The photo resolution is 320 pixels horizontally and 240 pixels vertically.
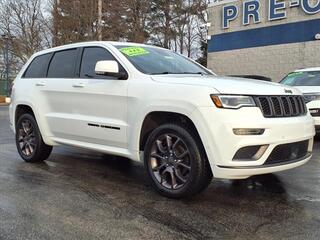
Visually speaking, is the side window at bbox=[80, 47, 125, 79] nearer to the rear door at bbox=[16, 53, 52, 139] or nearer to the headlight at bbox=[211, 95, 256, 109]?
the rear door at bbox=[16, 53, 52, 139]

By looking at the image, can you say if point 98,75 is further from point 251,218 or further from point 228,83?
point 251,218

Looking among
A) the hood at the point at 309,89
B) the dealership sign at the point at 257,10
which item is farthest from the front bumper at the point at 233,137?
the dealership sign at the point at 257,10

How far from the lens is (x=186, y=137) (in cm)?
477

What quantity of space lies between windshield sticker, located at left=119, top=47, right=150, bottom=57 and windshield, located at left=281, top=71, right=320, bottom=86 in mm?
5386

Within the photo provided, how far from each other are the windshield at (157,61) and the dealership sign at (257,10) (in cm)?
1509

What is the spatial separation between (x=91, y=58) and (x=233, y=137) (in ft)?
8.47

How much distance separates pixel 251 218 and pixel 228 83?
4.46 feet

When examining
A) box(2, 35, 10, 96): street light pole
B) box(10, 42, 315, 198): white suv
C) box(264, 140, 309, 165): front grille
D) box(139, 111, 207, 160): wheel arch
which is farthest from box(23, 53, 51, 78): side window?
box(2, 35, 10, 96): street light pole

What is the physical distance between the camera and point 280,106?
479cm

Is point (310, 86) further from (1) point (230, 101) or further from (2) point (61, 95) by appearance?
(1) point (230, 101)

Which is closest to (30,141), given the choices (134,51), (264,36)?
(134,51)

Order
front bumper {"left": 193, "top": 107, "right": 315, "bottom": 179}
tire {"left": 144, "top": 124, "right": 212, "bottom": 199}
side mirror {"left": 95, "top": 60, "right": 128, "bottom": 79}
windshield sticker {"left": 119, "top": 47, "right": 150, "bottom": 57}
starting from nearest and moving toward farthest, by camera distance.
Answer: front bumper {"left": 193, "top": 107, "right": 315, "bottom": 179}
tire {"left": 144, "top": 124, "right": 212, "bottom": 199}
side mirror {"left": 95, "top": 60, "right": 128, "bottom": 79}
windshield sticker {"left": 119, "top": 47, "right": 150, "bottom": 57}

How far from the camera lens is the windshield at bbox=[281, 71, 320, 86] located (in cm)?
1028

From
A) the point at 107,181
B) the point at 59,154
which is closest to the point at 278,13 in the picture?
the point at 59,154
